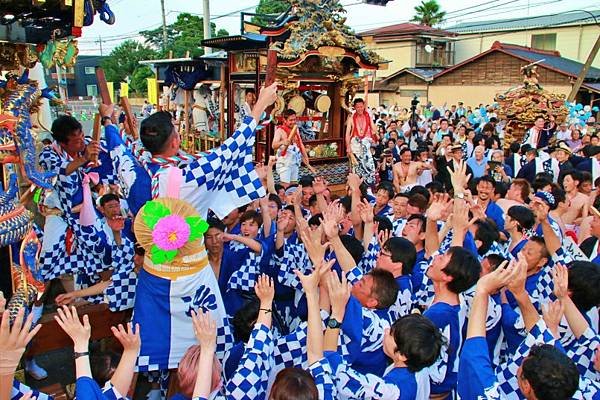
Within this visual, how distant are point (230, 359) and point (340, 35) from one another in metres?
8.55

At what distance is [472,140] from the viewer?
34.5 ft

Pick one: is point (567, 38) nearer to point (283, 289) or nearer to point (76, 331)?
point (283, 289)

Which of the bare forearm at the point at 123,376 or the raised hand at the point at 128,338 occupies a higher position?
the raised hand at the point at 128,338

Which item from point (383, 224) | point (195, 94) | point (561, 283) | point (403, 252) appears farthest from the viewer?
point (195, 94)

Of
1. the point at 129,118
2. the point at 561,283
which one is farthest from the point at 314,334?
the point at 129,118

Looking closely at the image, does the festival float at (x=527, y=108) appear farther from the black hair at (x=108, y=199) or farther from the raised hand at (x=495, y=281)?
the raised hand at (x=495, y=281)

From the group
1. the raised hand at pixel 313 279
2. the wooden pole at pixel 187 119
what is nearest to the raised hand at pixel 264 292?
the raised hand at pixel 313 279

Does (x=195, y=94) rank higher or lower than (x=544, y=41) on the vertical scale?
lower

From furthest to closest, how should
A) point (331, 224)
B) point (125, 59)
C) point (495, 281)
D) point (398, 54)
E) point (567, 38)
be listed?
point (125, 59), point (398, 54), point (567, 38), point (331, 224), point (495, 281)

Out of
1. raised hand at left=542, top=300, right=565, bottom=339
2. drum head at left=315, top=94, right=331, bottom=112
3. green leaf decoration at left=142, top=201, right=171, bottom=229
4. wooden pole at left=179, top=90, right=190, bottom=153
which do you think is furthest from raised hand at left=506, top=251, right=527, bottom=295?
wooden pole at left=179, top=90, right=190, bottom=153

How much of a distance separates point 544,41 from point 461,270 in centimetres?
3085

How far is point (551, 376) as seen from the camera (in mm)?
2070

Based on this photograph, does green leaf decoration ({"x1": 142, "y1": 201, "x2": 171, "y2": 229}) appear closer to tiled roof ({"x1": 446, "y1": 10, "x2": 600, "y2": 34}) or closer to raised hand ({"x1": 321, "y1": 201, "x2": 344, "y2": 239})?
→ raised hand ({"x1": 321, "y1": 201, "x2": 344, "y2": 239})

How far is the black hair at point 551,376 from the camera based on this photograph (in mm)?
2064
